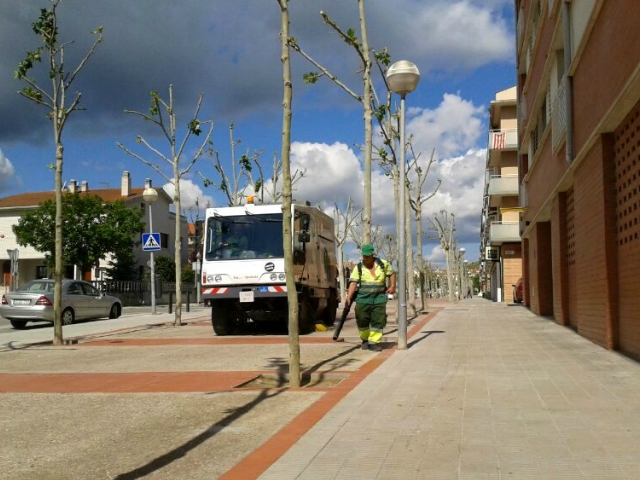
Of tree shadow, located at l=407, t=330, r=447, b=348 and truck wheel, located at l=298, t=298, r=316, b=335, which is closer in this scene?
tree shadow, located at l=407, t=330, r=447, b=348

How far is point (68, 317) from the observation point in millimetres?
21812

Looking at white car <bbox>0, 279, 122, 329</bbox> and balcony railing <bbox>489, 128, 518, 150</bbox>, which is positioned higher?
balcony railing <bbox>489, 128, 518, 150</bbox>

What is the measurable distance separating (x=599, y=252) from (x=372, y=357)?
4095 mm

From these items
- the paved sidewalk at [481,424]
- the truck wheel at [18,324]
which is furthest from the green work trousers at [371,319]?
Result: the truck wheel at [18,324]

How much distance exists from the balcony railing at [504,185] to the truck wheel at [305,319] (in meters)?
31.4

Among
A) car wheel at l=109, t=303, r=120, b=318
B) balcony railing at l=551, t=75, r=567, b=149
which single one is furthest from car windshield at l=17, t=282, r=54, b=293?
balcony railing at l=551, t=75, r=567, b=149

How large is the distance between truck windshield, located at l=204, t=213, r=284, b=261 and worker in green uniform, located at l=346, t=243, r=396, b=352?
14.2 feet

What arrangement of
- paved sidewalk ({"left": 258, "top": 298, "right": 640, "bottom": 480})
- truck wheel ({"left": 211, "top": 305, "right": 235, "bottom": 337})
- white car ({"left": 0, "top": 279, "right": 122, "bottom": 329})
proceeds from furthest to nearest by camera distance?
white car ({"left": 0, "top": 279, "right": 122, "bottom": 329}), truck wheel ({"left": 211, "top": 305, "right": 235, "bottom": 337}), paved sidewalk ({"left": 258, "top": 298, "right": 640, "bottom": 480})

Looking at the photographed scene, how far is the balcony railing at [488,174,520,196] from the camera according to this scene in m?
46.3

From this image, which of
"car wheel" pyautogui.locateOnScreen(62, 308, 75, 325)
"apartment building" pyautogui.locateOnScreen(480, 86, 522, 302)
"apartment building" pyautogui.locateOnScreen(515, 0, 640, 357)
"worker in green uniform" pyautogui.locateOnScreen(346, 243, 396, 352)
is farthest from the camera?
"apartment building" pyautogui.locateOnScreen(480, 86, 522, 302)

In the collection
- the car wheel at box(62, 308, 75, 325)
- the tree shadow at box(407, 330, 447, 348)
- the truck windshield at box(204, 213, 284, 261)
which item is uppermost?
the truck windshield at box(204, 213, 284, 261)

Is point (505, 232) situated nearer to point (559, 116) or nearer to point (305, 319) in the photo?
point (559, 116)

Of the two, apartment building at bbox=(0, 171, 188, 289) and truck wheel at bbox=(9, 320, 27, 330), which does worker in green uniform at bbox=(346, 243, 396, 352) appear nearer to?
truck wheel at bbox=(9, 320, 27, 330)

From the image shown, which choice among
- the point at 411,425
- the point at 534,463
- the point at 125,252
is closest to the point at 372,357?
the point at 411,425
